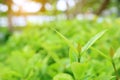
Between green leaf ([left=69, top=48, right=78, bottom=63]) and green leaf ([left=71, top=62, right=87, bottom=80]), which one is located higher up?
green leaf ([left=69, top=48, right=78, bottom=63])

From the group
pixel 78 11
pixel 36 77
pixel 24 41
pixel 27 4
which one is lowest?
pixel 36 77

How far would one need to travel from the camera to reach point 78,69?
818 millimetres

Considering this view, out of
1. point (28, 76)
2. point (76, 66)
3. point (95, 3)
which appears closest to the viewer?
point (76, 66)

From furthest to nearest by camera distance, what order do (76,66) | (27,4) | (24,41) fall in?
(27,4), (24,41), (76,66)

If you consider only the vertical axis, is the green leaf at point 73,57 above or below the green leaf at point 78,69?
above

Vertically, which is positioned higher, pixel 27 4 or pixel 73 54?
pixel 27 4

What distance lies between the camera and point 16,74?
1.13 m

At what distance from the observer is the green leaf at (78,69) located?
0.80 m

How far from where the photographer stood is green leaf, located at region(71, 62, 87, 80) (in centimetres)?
80

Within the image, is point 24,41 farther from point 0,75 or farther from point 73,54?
point 73,54

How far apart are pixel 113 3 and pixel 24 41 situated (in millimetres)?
5426

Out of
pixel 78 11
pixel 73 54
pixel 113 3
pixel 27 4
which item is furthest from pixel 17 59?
pixel 113 3

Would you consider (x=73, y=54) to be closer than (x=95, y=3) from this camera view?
Yes

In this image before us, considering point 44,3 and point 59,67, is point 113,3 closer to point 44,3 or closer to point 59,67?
point 44,3
